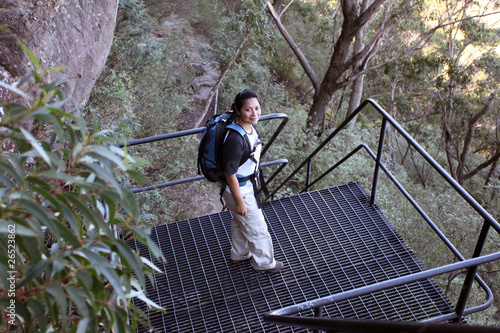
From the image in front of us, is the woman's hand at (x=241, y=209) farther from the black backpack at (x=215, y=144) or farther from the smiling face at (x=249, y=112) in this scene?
the smiling face at (x=249, y=112)

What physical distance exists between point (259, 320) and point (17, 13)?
3425 millimetres

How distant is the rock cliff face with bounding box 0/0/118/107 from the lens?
12.0ft

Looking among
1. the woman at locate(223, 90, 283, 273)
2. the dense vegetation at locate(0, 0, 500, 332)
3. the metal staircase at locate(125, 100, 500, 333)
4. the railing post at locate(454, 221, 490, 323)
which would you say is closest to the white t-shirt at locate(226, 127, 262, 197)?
the woman at locate(223, 90, 283, 273)

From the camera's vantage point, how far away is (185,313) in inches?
119

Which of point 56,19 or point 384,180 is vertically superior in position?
point 56,19

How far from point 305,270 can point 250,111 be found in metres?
1.42

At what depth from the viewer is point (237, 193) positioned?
2.91 meters

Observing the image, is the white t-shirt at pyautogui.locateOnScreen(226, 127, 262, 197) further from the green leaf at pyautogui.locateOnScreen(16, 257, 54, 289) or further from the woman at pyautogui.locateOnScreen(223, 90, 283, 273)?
the green leaf at pyautogui.locateOnScreen(16, 257, 54, 289)

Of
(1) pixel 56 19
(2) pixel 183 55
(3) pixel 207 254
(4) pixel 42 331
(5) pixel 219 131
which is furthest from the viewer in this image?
(2) pixel 183 55

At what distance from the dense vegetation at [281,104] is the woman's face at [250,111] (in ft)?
2.56

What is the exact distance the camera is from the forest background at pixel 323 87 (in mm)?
7723

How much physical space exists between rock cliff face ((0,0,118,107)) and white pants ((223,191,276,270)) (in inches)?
68.1

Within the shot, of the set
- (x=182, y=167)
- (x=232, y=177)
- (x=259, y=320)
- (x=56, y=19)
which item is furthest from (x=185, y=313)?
(x=182, y=167)

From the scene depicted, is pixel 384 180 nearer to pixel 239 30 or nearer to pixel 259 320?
pixel 239 30
